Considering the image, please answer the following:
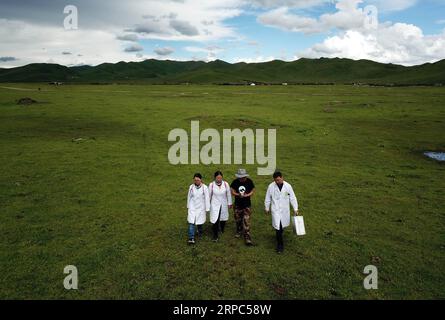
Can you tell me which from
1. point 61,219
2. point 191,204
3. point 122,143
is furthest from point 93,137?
point 191,204

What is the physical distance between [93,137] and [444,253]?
32.0 m

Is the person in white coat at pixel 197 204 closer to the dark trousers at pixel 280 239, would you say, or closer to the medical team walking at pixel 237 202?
the medical team walking at pixel 237 202

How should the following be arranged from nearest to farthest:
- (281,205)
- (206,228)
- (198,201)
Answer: (281,205) → (198,201) → (206,228)

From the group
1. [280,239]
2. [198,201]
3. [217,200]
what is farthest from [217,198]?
[280,239]

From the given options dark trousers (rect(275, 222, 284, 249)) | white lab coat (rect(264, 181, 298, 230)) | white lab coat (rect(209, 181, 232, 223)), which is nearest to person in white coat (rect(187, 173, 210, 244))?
white lab coat (rect(209, 181, 232, 223))

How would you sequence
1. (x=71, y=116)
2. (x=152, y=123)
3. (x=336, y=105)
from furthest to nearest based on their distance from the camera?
(x=336, y=105) < (x=71, y=116) < (x=152, y=123)

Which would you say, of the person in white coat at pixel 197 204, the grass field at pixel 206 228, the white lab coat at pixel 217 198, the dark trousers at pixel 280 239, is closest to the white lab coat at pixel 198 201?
the person in white coat at pixel 197 204

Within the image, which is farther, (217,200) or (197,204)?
(217,200)

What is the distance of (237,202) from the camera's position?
14.7 meters

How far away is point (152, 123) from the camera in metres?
45.2

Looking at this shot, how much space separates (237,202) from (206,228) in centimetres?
249

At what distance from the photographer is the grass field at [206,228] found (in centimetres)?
1168

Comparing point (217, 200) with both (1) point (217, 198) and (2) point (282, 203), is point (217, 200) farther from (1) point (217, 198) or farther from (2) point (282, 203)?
(2) point (282, 203)
